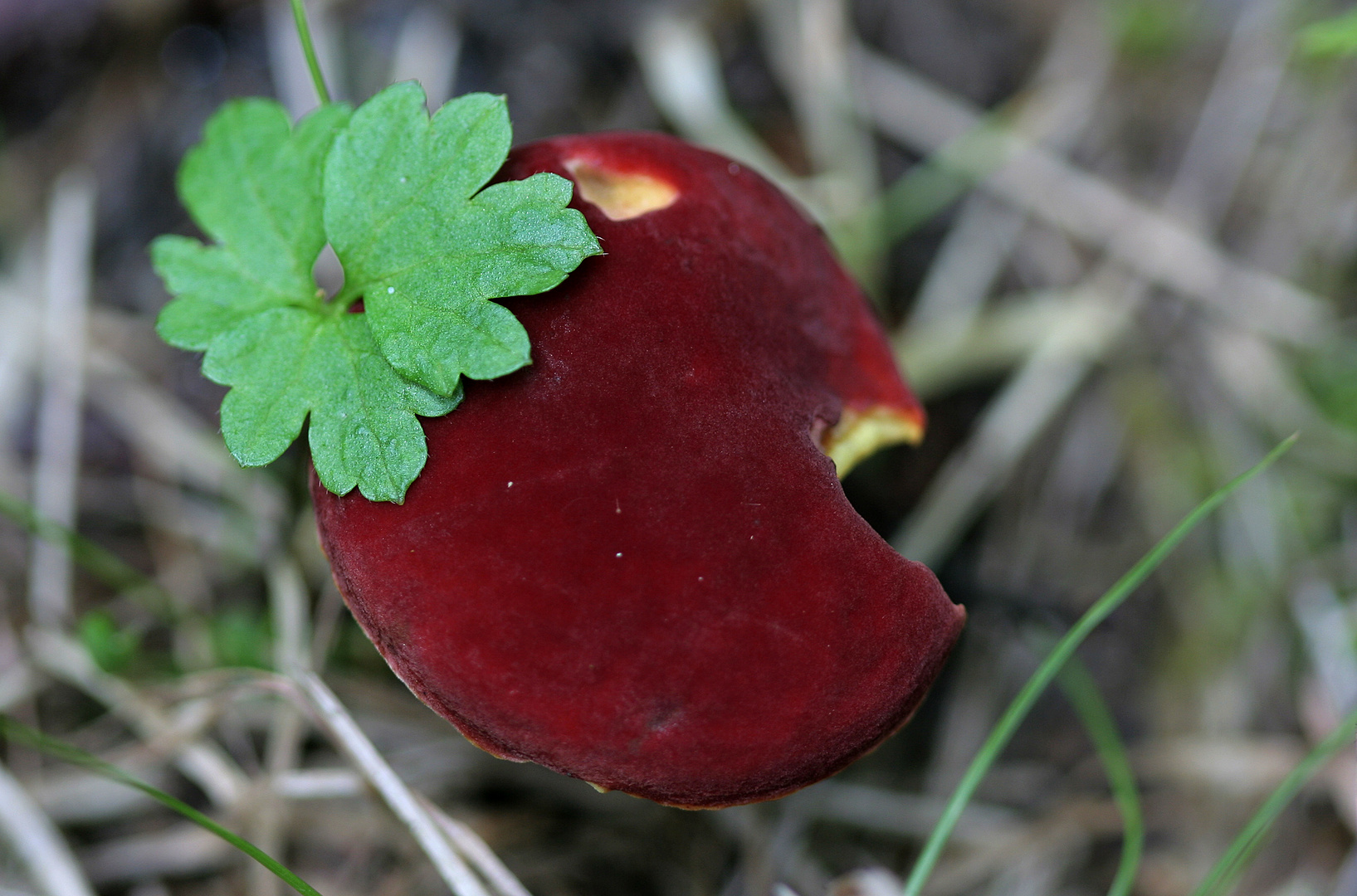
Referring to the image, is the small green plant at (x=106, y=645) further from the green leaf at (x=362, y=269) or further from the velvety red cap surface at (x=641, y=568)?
the velvety red cap surface at (x=641, y=568)

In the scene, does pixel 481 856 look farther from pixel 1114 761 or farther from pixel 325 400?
pixel 1114 761

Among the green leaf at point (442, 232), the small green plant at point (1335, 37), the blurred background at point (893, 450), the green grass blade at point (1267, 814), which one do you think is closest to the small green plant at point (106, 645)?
the blurred background at point (893, 450)

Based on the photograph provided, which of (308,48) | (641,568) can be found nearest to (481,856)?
(641,568)

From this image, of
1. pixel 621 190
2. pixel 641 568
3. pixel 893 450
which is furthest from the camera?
pixel 893 450

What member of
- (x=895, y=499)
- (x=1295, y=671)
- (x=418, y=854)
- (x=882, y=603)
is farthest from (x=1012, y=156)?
(x=418, y=854)

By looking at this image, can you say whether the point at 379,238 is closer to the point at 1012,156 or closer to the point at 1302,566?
the point at 1012,156

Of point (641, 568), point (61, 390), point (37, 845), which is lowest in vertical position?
point (37, 845)

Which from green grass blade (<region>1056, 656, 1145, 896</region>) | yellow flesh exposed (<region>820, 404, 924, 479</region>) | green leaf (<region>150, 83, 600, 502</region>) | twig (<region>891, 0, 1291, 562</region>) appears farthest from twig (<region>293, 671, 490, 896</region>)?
twig (<region>891, 0, 1291, 562</region>)
